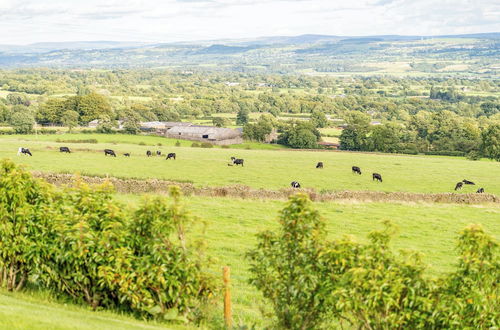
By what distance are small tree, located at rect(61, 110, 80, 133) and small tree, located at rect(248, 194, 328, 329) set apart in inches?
4460

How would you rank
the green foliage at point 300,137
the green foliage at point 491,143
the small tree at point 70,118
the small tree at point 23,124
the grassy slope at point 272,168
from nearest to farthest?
the grassy slope at point 272,168 < the green foliage at point 491,143 < the small tree at point 23,124 < the green foliage at point 300,137 < the small tree at point 70,118

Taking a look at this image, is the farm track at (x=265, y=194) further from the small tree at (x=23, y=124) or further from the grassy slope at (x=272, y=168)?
the small tree at (x=23, y=124)

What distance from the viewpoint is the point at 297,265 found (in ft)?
44.8

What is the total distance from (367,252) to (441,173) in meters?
61.9

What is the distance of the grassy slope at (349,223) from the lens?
2627 centimetres

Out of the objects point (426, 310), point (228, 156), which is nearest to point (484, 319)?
point (426, 310)

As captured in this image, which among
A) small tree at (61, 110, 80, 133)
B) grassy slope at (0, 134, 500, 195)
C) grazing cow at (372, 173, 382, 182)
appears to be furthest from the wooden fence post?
small tree at (61, 110, 80, 133)

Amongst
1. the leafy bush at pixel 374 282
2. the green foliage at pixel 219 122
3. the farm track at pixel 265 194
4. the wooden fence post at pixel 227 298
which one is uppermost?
the leafy bush at pixel 374 282

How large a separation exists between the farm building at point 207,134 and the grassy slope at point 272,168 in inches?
1287

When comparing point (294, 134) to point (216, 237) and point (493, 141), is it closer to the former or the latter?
point (493, 141)

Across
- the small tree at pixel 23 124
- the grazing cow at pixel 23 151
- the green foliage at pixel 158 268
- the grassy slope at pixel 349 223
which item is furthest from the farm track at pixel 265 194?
the small tree at pixel 23 124

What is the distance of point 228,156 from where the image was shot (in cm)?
8075

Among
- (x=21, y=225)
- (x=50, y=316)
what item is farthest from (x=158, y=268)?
(x=21, y=225)

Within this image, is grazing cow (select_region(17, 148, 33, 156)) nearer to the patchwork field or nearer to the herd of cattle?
the herd of cattle
